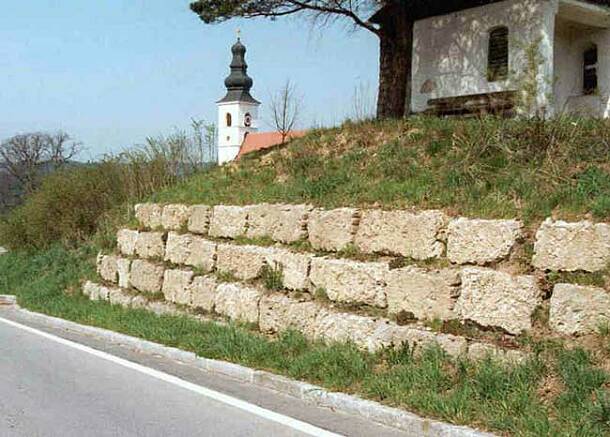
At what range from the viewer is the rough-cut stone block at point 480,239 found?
8.17 m

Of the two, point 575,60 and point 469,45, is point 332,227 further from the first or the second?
point 575,60

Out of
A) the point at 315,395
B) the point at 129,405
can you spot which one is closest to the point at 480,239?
the point at 315,395

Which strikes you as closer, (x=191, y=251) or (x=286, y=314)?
(x=286, y=314)

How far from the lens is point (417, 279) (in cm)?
870

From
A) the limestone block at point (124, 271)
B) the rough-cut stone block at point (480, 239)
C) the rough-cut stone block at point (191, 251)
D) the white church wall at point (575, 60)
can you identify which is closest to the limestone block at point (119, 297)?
the limestone block at point (124, 271)

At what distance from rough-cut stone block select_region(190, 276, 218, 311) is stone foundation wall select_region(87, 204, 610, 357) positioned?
30 mm

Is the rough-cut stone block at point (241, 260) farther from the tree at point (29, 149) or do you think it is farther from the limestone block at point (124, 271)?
the tree at point (29, 149)

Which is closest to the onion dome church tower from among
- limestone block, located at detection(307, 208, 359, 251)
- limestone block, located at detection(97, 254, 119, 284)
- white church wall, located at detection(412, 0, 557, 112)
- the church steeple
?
the church steeple

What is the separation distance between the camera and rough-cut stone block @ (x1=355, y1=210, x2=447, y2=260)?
898cm

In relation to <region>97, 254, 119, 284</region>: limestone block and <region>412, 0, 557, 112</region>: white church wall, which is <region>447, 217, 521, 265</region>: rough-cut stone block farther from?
<region>97, 254, 119, 284</region>: limestone block

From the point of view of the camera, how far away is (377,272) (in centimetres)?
929

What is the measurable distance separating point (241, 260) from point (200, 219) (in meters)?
2.04

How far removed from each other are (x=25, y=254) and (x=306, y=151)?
12.8m

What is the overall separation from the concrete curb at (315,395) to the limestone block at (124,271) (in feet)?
9.64
